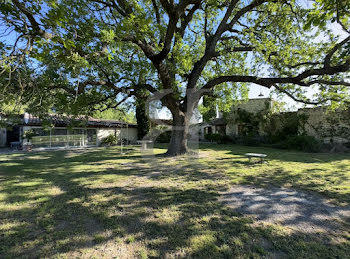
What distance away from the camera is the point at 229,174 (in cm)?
648

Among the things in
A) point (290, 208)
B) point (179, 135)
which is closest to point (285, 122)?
point (179, 135)

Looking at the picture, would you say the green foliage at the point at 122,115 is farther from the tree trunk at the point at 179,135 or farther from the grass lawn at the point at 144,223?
the grass lawn at the point at 144,223

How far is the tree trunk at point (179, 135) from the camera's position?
10.2m

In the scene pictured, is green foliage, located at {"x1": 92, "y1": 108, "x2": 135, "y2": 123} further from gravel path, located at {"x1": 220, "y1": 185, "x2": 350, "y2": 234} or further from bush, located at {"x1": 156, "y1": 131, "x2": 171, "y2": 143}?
gravel path, located at {"x1": 220, "y1": 185, "x2": 350, "y2": 234}

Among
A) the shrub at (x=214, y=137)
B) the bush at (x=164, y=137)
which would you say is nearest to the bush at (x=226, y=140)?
the shrub at (x=214, y=137)

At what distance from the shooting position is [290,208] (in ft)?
12.2

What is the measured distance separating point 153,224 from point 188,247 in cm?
83

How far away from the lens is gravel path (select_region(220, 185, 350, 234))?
10.1 feet

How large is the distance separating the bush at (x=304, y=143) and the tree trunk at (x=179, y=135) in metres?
10.0

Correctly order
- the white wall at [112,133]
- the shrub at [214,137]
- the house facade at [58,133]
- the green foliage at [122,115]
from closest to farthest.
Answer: the green foliage at [122,115], the house facade at [58,133], the white wall at [112,133], the shrub at [214,137]

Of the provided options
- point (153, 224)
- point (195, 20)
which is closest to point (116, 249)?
point (153, 224)

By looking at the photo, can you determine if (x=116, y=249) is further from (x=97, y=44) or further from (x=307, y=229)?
(x=97, y=44)

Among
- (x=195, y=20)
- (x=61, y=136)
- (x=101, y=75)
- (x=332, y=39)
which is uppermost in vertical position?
(x=195, y=20)

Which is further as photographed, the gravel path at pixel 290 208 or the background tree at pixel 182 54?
the background tree at pixel 182 54
